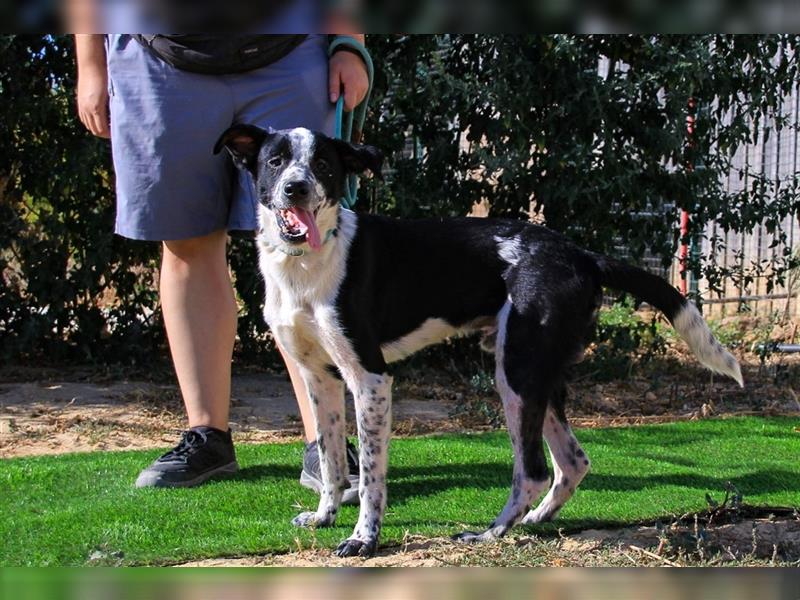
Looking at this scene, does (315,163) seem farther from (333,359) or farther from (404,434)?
(404,434)

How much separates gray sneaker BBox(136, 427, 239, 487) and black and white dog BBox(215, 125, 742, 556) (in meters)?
0.74

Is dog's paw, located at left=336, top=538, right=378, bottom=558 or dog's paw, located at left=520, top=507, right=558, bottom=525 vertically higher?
dog's paw, located at left=520, top=507, right=558, bottom=525

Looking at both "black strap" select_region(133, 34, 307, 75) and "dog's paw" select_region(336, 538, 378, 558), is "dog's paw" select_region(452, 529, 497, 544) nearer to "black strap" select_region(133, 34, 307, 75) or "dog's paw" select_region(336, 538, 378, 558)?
"dog's paw" select_region(336, 538, 378, 558)

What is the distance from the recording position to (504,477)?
4383mm

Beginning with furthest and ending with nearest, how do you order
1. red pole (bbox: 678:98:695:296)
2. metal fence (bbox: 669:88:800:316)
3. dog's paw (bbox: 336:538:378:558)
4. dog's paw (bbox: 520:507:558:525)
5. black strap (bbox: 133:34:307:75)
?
metal fence (bbox: 669:88:800:316), red pole (bbox: 678:98:695:296), black strap (bbox: 133:34:307:75), dog's paw (bbox: 520:507:558:525), dog's paw (bbox: 336:538:378:558)

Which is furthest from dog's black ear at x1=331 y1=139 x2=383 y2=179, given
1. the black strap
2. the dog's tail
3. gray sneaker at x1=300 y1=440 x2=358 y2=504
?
gray sneaker at x1=300 y1=440 x2=358 y2=504

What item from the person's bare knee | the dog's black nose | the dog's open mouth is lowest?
the person's bare knee

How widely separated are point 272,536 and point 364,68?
1924mm

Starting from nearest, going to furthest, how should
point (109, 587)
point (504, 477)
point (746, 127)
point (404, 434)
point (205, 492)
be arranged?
point (109, 587)
point (205, 492)
point (504, 477)
point (404, 434)
point (746, 127)

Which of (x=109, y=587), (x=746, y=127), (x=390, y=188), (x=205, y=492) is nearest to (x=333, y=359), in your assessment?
(x=205, y=492)

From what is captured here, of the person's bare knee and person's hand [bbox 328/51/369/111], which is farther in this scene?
the person's bare knee

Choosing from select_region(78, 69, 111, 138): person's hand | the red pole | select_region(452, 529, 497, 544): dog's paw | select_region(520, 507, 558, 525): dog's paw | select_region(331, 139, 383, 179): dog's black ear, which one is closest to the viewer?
select_region(452, 529, 497, 544): dog's paw

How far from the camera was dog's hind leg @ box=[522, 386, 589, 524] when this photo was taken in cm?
362

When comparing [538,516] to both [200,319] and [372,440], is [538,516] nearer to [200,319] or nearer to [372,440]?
[372,440]
